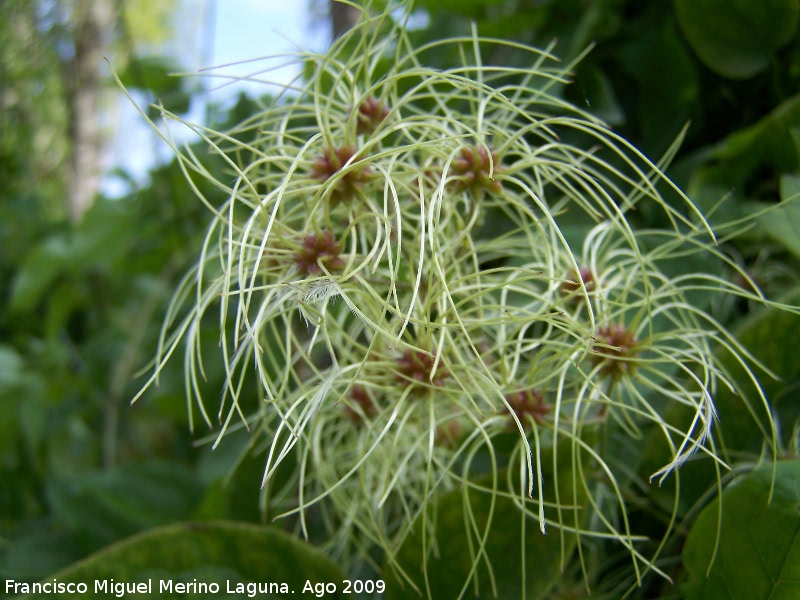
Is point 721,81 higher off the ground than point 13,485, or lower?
higher

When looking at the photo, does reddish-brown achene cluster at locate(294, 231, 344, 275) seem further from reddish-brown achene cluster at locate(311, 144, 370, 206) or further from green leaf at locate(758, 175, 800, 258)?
green leaf at locate(758, 175, 800, 258)

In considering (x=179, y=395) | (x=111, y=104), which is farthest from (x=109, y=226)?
(x=111, y=104)

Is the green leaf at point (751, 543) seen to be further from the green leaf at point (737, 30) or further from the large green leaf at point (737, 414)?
the green leaf at point (737, 30)

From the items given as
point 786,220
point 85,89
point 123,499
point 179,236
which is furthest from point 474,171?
point 85,89

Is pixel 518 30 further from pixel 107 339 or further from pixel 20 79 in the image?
pixel 20 79

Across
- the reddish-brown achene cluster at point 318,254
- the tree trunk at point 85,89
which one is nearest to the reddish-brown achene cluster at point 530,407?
the reddish-brown achene cluster at point 318,254
